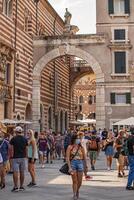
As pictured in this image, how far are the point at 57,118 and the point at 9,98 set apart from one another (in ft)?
51.8

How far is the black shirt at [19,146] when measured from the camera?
1161 cm

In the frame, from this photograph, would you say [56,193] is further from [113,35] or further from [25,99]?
[113,35]

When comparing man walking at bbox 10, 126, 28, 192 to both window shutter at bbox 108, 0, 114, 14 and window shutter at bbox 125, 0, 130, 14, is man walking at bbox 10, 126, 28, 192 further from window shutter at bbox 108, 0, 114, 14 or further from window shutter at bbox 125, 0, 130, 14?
window shutter at bbox 125, 0, 130, 14

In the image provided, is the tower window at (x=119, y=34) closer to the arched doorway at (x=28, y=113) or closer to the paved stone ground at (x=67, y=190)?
the arched doorway at (x=28, y=113)

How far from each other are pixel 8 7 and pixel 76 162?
21.4 m

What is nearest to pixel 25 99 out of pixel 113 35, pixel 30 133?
pixel 113 35

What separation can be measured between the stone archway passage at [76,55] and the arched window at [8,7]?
7333mm

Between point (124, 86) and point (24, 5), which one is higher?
point (24, 5)

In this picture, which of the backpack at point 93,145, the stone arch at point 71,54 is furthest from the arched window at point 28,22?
the backpack at point 93,145

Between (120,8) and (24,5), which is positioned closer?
(24,5)

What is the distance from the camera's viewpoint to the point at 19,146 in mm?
11656

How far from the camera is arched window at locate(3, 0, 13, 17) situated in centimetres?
2898

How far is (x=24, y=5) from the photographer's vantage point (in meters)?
33.0

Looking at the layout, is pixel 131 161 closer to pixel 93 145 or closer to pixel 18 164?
pixel 18 164
